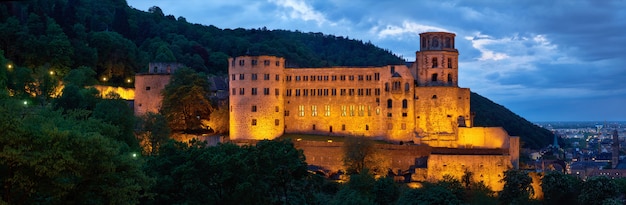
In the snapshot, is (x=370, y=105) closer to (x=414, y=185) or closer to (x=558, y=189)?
(x=414, y=185)

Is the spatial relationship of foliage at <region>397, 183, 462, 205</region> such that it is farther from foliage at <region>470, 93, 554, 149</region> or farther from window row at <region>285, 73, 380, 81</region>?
foliage at <region>470, 93, 554, 149</region>

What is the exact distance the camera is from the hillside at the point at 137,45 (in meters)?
88.7

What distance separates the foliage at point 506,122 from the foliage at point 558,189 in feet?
197

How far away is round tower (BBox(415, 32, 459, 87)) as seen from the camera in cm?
7581

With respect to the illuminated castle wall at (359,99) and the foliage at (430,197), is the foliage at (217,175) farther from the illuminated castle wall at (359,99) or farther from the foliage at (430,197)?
the illuminated castle wall at (359,99)

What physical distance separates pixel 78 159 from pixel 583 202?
5285 centimetres

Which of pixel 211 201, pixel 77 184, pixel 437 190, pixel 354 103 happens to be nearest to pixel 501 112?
pixel 354 103

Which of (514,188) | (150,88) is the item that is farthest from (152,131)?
(514,188)

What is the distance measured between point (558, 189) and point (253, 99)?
32.8 metres

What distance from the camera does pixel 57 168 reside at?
23547mm

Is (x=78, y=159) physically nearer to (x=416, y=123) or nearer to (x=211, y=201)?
(x=211, y=201)

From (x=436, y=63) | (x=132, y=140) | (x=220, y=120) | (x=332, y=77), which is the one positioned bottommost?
(x=132, y=140)

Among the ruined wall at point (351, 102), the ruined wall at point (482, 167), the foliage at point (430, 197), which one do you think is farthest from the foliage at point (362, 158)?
the foliage at point (430, 197)

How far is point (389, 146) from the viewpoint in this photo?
7131 cm
